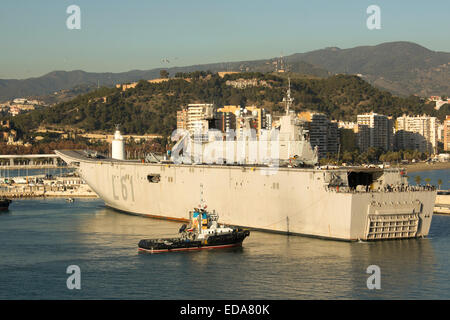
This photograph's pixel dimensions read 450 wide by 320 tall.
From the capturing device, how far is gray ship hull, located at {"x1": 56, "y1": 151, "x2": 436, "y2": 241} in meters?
41.2

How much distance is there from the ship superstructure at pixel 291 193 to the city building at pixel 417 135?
5022 inches

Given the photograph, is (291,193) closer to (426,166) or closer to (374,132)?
(426,166)

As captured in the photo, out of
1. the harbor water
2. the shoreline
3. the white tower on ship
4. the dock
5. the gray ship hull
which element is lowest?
the shoreline

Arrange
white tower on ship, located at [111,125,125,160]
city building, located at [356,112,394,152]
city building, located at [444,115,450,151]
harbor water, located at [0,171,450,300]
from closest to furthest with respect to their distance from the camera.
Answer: harbor water, located at [0,171,450,300] < white tower on ship, located at [111,125,125,160] < city building, located at [356,112,394,152] < city building, located at [444,115,450,151]

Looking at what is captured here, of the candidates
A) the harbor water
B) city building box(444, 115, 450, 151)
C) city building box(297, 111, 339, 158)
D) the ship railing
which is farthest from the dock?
city building box(444, 115, 450, 151)

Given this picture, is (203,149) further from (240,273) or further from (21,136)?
(21,136)

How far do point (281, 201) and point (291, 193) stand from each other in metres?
1.05

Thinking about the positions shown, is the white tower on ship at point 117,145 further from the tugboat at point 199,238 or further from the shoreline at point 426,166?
the shoreline at point 426,166

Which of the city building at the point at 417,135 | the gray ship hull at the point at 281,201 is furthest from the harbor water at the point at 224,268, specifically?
the city building at the point at 417,135

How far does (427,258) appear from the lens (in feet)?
124

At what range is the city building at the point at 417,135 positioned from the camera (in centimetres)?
17654

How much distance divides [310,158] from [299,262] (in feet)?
45.3

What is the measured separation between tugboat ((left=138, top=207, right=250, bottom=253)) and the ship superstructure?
4.27 m

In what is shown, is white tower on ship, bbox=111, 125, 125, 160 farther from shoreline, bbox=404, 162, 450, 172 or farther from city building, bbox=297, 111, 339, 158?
city building, bbox=297, 111, 339, 158
